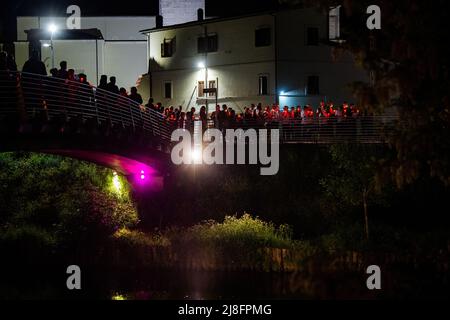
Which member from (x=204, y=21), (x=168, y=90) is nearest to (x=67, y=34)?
(x=168, y=90)

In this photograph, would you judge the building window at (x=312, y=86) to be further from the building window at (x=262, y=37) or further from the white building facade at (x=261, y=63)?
the building window at (x=262, y=37)

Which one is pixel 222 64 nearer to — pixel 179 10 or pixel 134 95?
pixel 179 10

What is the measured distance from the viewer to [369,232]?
3359cm

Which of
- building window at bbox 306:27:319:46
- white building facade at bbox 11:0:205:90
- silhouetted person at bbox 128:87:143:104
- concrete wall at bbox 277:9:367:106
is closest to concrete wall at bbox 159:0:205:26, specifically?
white building facade at bbox 11:0:205:90

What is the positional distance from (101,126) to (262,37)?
1029 inches

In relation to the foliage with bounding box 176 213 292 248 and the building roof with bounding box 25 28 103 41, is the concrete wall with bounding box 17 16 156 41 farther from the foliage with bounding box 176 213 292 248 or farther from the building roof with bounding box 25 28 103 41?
the foliage with bounding box 176 213 292 248

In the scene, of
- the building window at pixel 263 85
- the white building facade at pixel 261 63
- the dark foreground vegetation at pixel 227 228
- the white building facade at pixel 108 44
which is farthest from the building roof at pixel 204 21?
the dark foreground vegetation at pixel 227 228

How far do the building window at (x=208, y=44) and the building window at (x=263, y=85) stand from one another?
14.5ft

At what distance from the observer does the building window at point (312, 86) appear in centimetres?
5369

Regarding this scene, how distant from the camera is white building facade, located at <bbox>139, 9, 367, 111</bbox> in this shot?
53188mm

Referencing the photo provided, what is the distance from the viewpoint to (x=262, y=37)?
5378cm
